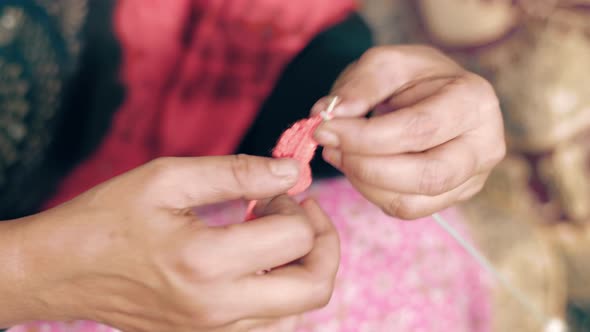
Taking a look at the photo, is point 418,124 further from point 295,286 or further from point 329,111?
point 295,286

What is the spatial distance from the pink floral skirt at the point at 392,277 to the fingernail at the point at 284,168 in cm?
27

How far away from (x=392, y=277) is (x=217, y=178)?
1.23 feet

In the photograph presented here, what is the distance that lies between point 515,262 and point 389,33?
0.51 meters

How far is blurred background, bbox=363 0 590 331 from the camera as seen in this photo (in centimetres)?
75

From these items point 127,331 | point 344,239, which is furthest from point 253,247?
point 344,239

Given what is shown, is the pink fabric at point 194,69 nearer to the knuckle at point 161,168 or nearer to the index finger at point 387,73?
the index finger at point 387,73

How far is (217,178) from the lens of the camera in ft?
1.27

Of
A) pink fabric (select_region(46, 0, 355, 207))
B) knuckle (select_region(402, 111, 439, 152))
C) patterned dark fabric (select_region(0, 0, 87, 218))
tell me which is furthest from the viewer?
pink fabric (select_region(46, 0, 355, 207))

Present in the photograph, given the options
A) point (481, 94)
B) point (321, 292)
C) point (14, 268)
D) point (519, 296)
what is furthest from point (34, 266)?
point (519, 296)

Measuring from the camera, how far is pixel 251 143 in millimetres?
747

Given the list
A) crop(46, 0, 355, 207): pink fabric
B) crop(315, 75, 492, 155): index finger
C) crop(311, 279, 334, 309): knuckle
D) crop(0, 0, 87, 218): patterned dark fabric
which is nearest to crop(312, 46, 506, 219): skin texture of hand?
crop(315, 75, 492, 155): index finger

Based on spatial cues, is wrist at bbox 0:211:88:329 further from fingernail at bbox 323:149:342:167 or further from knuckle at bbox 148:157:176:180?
fingernail at bbox 323:149:342:167

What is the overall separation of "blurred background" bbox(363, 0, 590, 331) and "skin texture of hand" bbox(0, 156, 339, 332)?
50 centimetres

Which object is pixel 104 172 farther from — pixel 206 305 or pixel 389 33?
pixel 389 33
